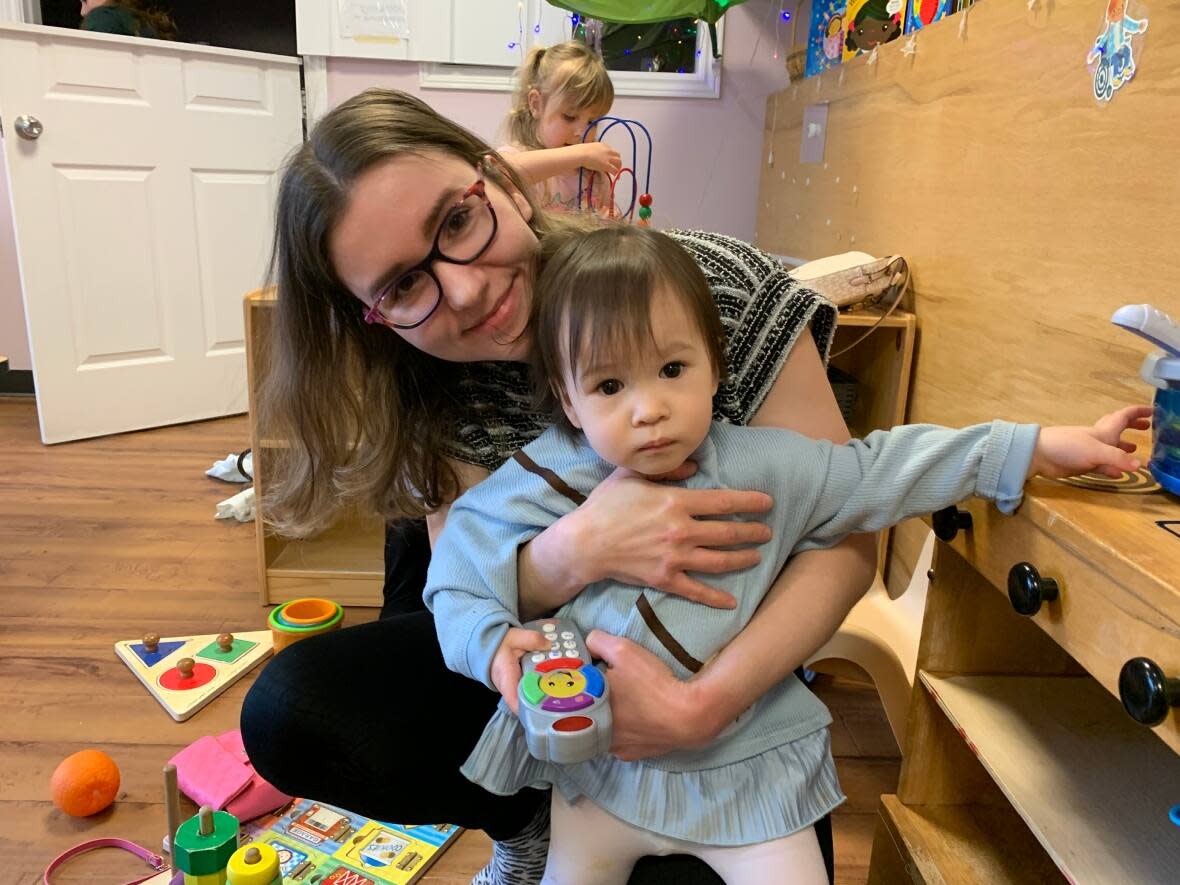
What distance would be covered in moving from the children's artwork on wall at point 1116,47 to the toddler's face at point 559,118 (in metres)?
1.47

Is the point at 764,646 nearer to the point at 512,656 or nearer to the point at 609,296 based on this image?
the point at 512,656

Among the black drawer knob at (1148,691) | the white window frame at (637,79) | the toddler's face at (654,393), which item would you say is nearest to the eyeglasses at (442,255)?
the toddler's face at (654,393)

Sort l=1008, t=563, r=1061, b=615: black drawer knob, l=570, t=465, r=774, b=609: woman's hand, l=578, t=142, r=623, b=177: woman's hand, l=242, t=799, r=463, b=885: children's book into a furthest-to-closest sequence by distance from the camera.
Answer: l=578, t=142, r=623, b=177: woman's hand
l=242, t=799, r=463, b=885: children's book
l=570, t=465, r=774, b=609: woman's hand
l=1008, t=563, r=1061, b=615: black drawer knob

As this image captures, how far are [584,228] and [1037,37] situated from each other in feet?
2.56

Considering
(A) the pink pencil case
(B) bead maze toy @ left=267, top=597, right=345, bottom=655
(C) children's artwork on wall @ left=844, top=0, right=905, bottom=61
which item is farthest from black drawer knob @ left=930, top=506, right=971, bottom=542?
(C) children's artwork on wall @ left=844, top=0, right=905, bottom=61

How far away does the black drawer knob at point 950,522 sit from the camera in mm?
871

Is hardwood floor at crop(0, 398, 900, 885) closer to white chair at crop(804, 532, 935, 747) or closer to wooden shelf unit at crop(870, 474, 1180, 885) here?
white chair at crop(804, 532, 935, 747)

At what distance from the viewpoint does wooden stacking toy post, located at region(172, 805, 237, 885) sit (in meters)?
1.04

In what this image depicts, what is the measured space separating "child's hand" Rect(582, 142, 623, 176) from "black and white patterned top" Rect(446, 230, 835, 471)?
3.53 ft

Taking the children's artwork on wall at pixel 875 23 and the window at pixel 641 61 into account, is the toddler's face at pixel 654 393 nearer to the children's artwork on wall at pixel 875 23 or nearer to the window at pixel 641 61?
the children's artwork on wall at pixel 875 23

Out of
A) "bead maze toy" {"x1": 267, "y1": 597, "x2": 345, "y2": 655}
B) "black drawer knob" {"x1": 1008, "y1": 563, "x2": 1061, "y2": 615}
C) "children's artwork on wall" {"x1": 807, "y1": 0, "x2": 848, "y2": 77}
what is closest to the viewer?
"black drawer knob" {"x1": 1008, "y1": 563, "x2": 1061, "y2": 615}

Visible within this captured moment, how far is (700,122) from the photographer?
10.0 ft

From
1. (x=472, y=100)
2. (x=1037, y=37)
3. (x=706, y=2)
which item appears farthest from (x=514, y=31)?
(x=1037, y=37)

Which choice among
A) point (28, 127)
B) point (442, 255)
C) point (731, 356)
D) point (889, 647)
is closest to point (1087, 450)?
point (731, 356)
